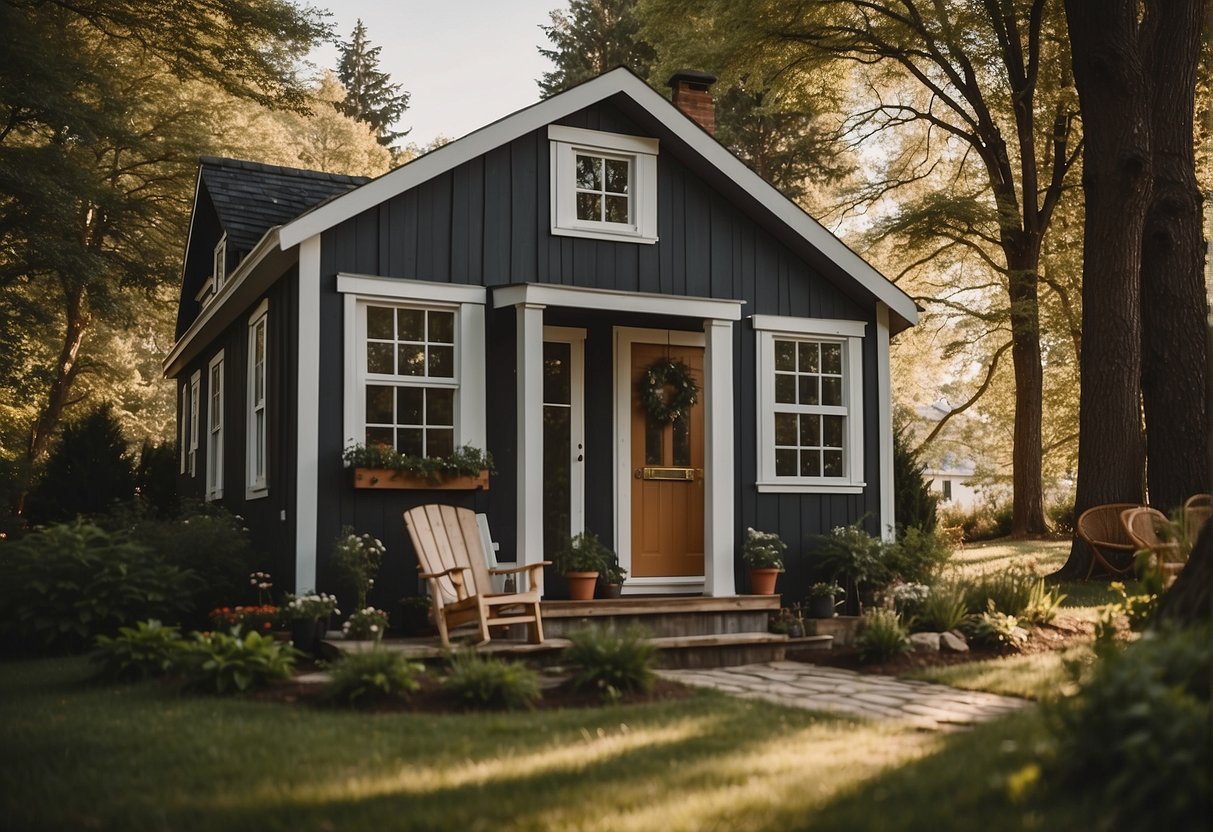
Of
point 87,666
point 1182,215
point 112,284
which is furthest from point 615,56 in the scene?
point 87,666

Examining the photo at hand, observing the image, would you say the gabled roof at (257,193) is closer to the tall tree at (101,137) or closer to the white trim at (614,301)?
the white trim at (614,301)

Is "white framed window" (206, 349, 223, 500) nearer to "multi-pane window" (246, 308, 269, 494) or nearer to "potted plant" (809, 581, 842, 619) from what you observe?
"multi-pane window" (246, 308, 269, 494)

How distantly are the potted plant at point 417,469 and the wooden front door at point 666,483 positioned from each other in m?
1.71

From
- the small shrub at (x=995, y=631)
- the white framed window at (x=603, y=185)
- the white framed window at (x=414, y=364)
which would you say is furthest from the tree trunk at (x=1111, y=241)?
the white framed window at (x=414, y=364)

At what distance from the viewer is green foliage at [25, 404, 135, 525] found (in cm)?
1725

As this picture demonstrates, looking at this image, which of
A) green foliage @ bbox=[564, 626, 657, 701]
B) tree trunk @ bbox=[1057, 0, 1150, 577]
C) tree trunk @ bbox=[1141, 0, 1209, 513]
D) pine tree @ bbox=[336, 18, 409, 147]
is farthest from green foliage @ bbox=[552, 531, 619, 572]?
pine tree @ bbox=[336, 18, 409, 147]

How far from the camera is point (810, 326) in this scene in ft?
36.0

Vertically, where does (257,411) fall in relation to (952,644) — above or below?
above

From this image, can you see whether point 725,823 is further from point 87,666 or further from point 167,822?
point 87,666

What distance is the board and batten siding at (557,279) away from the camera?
30.3 ft

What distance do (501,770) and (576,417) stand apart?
597 centimetres

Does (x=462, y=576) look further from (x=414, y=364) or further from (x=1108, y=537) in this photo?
(x=1108, y=537)

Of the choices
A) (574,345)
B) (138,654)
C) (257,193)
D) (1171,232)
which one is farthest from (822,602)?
(257,193)

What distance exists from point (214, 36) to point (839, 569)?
1596 centimetres
